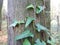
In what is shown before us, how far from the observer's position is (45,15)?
209cm

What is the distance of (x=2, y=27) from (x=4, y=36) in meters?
1.38

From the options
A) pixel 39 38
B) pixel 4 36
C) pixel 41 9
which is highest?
pixel 41 9

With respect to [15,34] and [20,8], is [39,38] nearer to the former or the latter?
[15,34]

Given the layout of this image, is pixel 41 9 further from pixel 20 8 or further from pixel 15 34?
pixel 15 34

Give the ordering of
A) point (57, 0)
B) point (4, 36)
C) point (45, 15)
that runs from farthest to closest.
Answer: point (57, 0) → point (4, 36) → point (45, 15)

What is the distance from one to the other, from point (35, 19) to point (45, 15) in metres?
0.18

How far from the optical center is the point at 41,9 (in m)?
2.00

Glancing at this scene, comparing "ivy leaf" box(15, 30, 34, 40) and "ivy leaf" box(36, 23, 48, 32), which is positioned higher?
"ivy leaf" box(36, 23, 48, 32)

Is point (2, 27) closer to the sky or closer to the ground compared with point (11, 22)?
closer to the ground

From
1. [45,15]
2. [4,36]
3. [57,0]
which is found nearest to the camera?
[45,15]

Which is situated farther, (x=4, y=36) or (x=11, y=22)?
(x=4, y=36)

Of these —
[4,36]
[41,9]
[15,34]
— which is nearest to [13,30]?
[15,34]

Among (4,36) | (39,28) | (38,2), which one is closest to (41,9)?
(38,2)

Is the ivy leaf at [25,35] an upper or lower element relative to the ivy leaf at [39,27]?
lower
